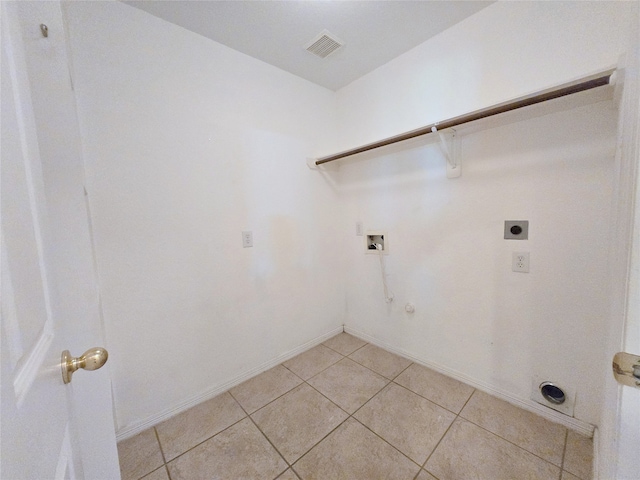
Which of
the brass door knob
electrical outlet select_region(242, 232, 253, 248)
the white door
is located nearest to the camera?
the white door

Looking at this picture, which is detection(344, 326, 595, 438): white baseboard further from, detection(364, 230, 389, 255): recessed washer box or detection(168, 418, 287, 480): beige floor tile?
detection(168, 418, 287, 480): beige floor tile

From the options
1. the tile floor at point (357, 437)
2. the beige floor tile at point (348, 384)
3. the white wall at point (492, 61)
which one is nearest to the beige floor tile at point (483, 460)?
the tile floor at point (357, 437)

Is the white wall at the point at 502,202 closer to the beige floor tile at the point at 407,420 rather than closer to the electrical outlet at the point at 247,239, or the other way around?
the beige floor tile at the point at 407,420

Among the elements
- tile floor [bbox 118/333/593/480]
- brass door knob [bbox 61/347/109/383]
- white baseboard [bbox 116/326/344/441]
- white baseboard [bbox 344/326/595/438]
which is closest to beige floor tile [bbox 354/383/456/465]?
tile floor [bbox 118/333/593/480]

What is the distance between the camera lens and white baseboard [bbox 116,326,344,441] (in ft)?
4.22

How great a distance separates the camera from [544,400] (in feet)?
4.22

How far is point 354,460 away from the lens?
1121mm

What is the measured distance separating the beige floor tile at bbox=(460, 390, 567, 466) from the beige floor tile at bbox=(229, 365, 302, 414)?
1.11 m

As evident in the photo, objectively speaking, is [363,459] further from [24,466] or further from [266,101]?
[266,101]

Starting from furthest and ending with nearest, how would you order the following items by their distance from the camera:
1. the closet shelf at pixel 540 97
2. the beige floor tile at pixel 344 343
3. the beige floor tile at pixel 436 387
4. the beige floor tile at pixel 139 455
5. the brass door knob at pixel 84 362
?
1. the beige floor tile at pixel 344 343
2. the beige floor tile at pixel 436 387
3. the beige floor tile at pixel 139 455
4. the closet shelf at pixel 540 97
5. the brass door knob at pixel 84 362

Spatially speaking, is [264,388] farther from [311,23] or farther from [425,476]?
[311,23]

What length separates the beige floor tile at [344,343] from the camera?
2039 mm

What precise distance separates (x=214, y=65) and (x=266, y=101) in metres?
0.38

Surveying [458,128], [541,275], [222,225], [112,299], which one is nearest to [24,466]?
[112,299]
